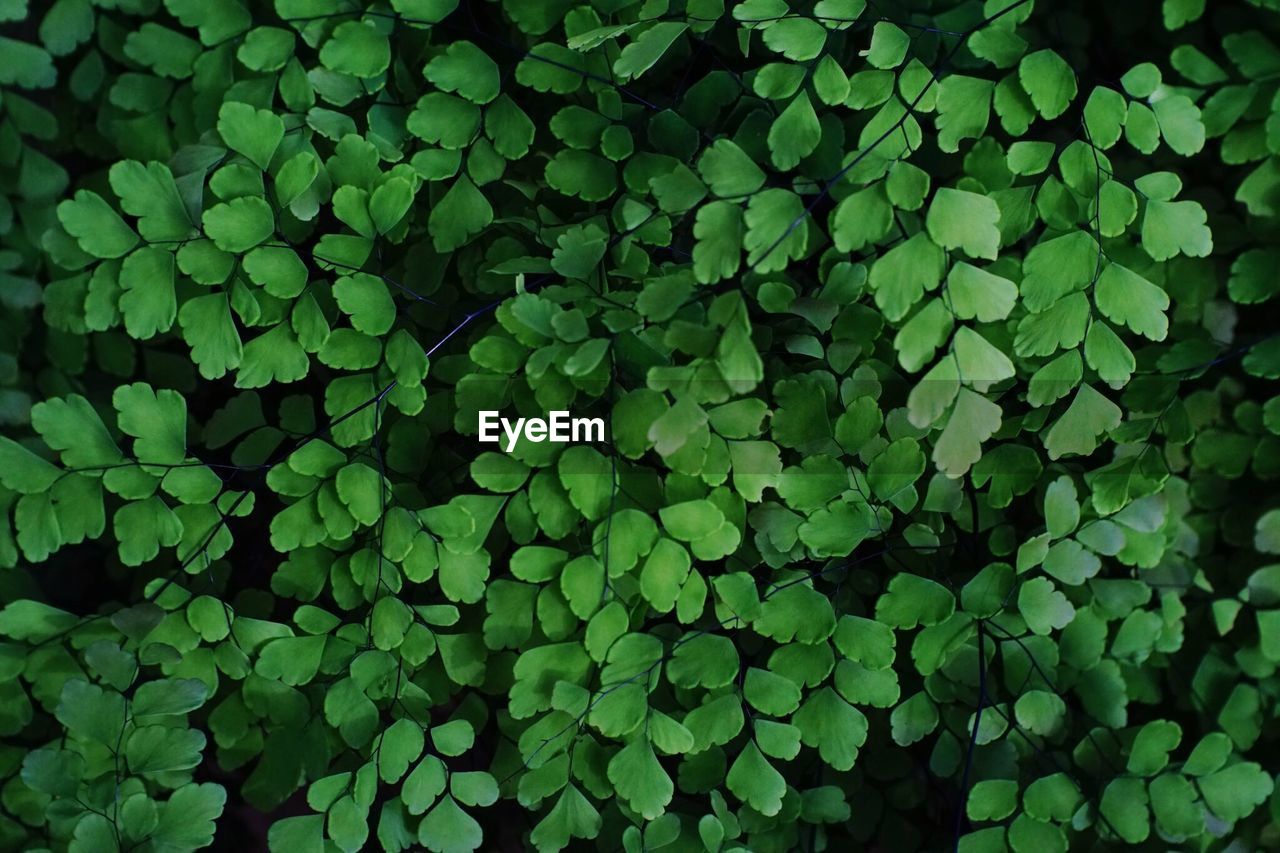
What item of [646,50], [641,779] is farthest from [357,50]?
[641,779]

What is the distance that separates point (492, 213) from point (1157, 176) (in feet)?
1.68

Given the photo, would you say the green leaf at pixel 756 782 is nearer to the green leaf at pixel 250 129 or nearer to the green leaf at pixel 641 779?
the green leaf at pixel 641 779

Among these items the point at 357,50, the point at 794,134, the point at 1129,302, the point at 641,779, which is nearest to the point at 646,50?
the point at 794,134

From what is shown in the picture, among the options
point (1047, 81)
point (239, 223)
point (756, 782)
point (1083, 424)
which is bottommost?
point (756, 782)

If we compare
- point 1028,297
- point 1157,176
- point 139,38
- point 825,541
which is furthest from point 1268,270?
point 139,38

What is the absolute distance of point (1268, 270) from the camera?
0.82 metres

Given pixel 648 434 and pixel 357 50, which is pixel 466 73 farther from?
pixel 648 434

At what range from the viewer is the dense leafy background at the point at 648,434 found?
0.69 m

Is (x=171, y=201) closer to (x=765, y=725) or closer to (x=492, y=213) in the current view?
(x=492, y=213)

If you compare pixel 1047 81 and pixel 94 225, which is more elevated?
pixel 1047 81

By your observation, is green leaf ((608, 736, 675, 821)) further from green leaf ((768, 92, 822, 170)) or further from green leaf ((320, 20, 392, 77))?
green leaf ((320, 20, 392, 77))

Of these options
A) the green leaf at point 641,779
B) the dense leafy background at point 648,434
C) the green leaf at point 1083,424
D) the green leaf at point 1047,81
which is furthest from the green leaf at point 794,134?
the green leaf at point 641,779

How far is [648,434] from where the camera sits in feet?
2.17

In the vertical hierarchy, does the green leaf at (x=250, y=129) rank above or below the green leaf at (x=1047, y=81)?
below
